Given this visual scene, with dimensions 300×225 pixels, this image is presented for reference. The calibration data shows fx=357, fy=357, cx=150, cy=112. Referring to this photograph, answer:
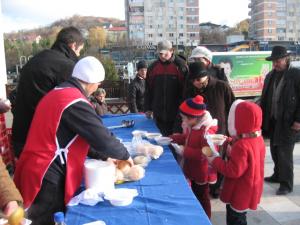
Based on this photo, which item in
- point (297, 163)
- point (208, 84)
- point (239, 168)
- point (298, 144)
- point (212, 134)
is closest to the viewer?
point (239, 168)

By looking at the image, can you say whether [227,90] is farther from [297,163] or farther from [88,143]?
[297,163]

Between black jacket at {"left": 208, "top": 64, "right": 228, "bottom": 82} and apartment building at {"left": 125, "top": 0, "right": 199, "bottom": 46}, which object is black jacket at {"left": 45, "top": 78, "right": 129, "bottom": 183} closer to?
black jacket at {"left": 208, "top": 64, "right": 228, "bottom": 82}

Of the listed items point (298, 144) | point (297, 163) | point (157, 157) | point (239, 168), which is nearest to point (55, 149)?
point (157, 157)

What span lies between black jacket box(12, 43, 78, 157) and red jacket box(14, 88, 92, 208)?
0.76 meters

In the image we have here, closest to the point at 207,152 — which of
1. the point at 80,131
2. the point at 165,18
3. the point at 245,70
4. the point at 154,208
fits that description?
the point at 154,208

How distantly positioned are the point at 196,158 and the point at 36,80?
1.48 meters

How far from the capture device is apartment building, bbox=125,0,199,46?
98.5 metres

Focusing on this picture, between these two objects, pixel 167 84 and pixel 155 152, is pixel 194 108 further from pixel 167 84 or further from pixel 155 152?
pixel 167 84

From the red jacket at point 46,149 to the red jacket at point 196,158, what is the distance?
116 cm

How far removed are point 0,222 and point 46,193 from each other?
51cm

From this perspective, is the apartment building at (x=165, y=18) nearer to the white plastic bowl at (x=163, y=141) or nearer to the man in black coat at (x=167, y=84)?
the man in black coat at (x=167, y=84)

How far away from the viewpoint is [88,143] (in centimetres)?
216

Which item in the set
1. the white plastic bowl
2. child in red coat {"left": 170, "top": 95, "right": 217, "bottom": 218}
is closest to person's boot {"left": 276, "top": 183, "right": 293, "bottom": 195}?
child in red coat {"left": 170, "top": 95, "right": 217, "bottom": 218}

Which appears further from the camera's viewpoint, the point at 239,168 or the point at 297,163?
the point at 297,163
